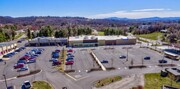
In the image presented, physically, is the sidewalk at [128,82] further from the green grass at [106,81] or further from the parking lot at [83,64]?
the parking lot at [83,64]

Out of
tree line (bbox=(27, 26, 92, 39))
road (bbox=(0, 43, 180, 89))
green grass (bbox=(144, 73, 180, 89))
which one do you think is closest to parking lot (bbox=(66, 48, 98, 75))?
road (bbox=(0, 43, 180, 89))

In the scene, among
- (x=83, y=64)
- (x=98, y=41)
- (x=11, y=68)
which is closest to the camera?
(x=11, y=68)

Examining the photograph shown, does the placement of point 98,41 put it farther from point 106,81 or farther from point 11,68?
point 106,81

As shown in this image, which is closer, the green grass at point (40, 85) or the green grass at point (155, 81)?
the green grass at point (40, 85)

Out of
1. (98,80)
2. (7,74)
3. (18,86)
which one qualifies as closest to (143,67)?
(98,80)

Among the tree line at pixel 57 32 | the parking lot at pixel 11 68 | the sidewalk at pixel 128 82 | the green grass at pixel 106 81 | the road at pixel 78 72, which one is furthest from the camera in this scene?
the tree line at pixel 57 32

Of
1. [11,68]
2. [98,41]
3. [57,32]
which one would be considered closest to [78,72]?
[11,68]

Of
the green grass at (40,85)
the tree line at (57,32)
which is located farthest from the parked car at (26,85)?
the tree line at (57,32)

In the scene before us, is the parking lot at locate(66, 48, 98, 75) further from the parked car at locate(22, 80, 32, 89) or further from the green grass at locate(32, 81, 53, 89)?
the parked car at locate(22, 80, 32, 89)
